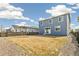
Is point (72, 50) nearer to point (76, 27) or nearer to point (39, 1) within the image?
point (76, 27)

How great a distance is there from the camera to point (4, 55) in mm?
4605

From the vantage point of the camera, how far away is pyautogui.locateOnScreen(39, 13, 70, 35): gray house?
4.63 m

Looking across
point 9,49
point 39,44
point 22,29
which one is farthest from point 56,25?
point 9,49

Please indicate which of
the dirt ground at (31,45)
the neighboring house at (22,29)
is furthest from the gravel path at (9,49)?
the neighboring house at (22,29)

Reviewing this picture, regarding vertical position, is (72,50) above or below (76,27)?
below

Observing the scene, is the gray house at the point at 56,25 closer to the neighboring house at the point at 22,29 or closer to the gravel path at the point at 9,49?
the neighboring house at the point at 22,29

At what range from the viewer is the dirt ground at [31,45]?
15.2ft

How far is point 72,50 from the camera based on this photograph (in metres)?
4.63

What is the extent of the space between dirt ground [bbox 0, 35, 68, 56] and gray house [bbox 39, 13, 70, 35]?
0.07 metres

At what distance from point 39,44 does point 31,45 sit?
0.10 meters

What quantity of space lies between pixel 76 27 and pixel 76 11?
0.21 meters

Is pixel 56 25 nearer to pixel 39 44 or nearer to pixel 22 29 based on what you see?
pixel 39 44

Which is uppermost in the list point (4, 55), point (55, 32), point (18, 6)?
point (18, 6)

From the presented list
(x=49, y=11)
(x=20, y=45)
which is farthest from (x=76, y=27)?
(x=20, y=45)
